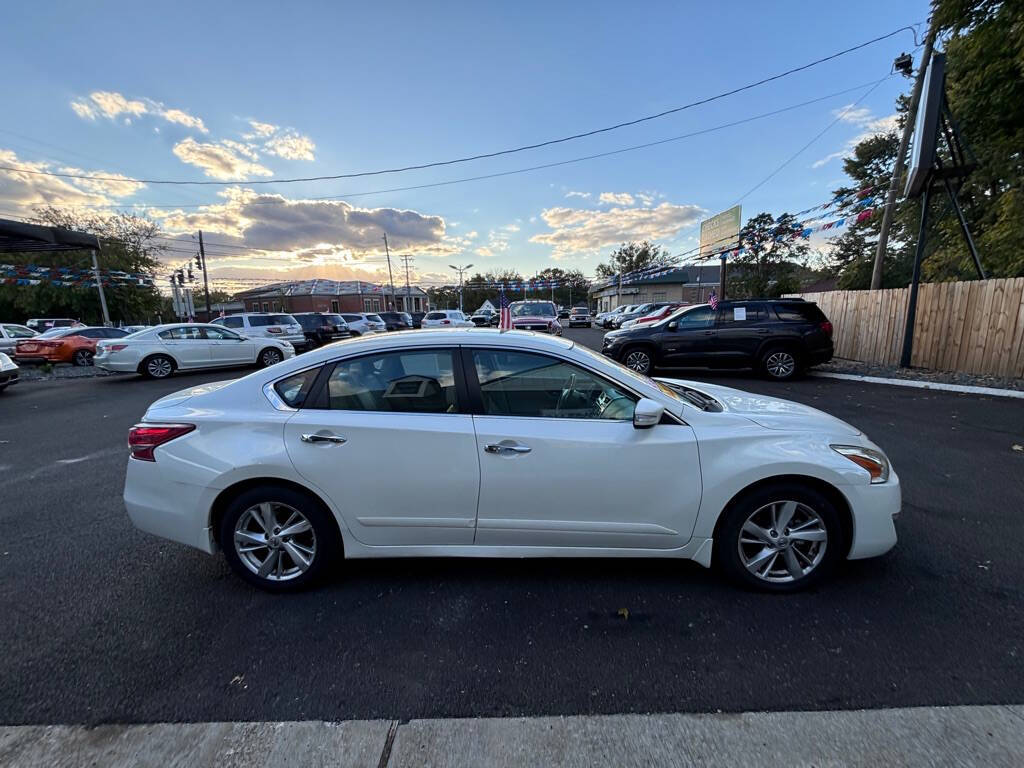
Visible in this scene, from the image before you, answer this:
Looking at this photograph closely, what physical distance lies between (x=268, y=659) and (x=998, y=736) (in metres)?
3.08

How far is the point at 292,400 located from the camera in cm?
265

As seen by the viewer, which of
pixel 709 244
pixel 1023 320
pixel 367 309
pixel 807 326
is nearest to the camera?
pixel 1023 320

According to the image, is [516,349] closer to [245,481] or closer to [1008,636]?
[245,481]

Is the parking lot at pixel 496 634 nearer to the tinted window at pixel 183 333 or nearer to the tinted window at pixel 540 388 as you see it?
the tinted window at pixel 540 388

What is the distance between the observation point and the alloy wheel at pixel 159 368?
475 inches

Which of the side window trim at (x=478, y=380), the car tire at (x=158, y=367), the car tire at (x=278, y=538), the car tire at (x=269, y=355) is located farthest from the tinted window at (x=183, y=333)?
the side window trim at (x=478, y=380)

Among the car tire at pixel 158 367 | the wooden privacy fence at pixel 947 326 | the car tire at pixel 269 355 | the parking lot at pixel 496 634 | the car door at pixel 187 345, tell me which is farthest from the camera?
the car tire at pixel 269 355

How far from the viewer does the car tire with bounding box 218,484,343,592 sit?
2582 mm

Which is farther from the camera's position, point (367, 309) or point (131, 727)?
point (367, 309)

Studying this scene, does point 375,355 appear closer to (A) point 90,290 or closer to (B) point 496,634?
(B) point 496,634

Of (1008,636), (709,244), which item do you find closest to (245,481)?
(1008,636)

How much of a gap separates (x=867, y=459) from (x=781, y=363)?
27.5 ft

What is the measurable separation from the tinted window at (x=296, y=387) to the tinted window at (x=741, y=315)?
974 centimetres

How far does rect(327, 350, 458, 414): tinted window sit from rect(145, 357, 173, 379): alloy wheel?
12732mm
